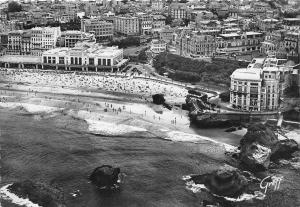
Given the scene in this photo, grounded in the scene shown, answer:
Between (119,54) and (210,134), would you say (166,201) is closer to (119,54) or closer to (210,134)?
(210,134)

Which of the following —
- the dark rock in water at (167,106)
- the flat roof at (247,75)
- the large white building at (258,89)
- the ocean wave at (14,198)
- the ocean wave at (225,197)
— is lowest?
the ocean wave at (225,197)

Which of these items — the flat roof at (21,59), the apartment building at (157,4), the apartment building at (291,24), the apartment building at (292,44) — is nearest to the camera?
the apartment building at (292,44)

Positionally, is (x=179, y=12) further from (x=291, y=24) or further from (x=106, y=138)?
(x=106, y=138)

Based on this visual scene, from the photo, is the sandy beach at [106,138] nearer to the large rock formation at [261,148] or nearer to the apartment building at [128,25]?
the large rock formation at [261,148]

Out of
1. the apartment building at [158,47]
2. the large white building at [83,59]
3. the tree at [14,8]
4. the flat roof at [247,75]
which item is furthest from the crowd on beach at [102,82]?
the tree at [14,8]

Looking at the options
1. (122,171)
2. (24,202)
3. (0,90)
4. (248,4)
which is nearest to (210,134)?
(122,171)

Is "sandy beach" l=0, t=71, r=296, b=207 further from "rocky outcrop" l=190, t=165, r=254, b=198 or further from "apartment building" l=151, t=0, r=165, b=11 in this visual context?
"apartment building" l=151, t=0, r=165, b=11
